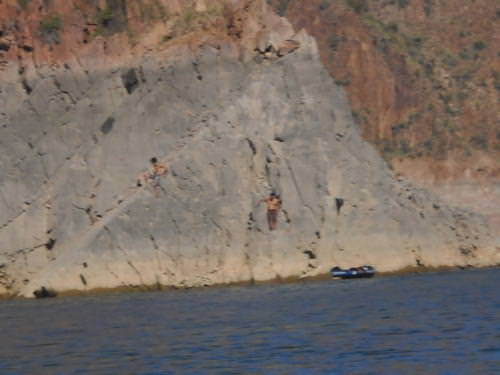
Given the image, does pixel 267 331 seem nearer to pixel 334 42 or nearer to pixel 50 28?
pixel 50 28

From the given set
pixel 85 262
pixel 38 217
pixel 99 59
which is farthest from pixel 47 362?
pixel 99 59

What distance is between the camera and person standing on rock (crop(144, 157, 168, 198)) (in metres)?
65.4

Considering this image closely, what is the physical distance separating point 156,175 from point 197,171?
2.00m

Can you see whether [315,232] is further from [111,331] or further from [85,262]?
[111,331]

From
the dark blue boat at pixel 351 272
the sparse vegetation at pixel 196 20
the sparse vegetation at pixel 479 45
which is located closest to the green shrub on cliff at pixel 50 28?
the sparse vegetation at pixel 196 20

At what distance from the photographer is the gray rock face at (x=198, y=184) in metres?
64.7

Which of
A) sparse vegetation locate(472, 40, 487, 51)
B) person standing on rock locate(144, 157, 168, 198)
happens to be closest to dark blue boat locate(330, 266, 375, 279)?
person standing on rock locate(144, 157, 168, 198)

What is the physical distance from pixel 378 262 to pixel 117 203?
13.1m

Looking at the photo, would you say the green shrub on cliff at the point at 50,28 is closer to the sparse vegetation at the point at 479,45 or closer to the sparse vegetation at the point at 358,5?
the sparse vegetation at the point at 358,5

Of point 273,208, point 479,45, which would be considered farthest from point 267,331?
point 479,45

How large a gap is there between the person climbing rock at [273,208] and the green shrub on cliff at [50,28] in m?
15.4

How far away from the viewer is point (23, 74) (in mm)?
72500

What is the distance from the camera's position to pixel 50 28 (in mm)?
73188

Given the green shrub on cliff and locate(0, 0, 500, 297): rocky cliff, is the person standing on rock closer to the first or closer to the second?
locate(0, 0, 500, 297): rocky cliff
